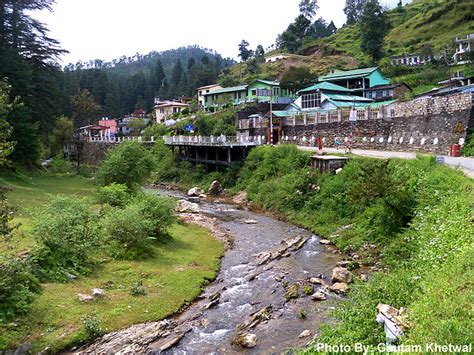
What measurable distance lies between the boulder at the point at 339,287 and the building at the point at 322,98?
3738cm

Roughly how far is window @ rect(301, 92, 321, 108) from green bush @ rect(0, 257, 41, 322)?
1782 inches

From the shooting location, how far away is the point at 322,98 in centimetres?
5181

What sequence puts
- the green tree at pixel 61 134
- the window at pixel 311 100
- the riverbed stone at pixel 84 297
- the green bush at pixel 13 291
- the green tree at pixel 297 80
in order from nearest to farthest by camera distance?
the green bush at pixel 13 291, the riverbed stone at pixel 84 297, the window at pixel 311 100, the green tree at pixel 61 134, the green tree at pixel 297 80

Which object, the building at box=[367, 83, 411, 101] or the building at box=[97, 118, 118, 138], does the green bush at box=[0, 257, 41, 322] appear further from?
the building at box=[97, 118, 118, 138]

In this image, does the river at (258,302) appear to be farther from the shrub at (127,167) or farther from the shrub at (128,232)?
the shrub at (127,167)

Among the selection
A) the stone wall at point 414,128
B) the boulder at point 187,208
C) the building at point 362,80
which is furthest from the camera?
the building at point 362,80

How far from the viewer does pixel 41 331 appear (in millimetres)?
11812

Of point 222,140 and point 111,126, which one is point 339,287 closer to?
point 222,140

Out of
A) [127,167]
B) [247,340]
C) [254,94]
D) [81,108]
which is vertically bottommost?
[247,340]

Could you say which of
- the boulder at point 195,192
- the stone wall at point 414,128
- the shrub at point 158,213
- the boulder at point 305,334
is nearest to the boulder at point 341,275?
the boulder at point 305,334

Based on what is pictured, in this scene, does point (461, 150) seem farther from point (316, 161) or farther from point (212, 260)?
point (212, 260)

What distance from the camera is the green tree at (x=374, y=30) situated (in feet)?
263

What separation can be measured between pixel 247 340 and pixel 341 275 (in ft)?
18.7

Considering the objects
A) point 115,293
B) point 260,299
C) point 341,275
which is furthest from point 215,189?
point 115,293
